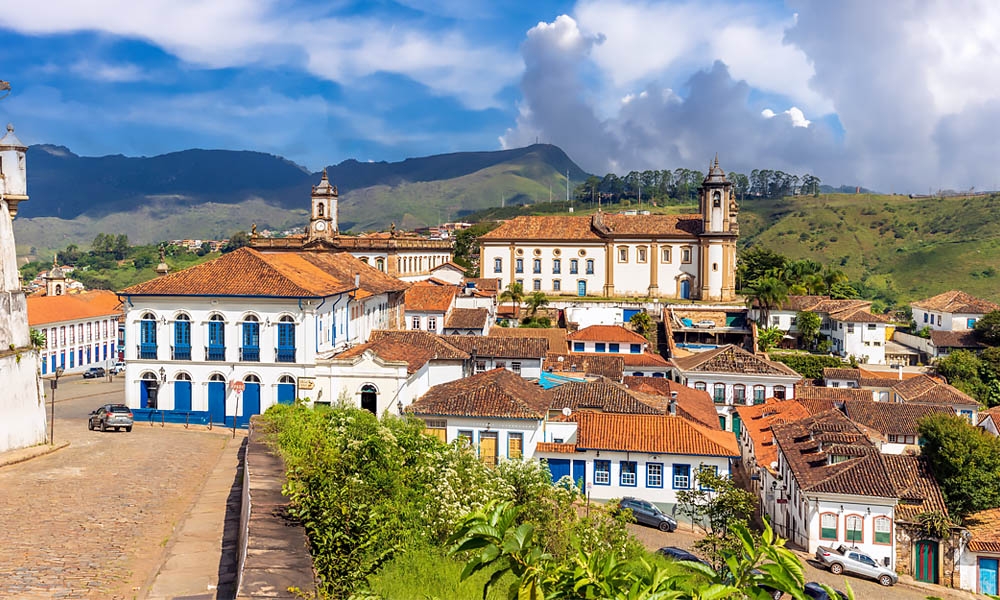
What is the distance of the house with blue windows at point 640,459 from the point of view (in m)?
Result: 25.7

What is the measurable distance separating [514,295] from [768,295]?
18.3m

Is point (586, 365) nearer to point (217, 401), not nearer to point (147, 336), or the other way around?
point (217, 401)

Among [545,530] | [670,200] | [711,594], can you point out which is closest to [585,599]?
[711,594]

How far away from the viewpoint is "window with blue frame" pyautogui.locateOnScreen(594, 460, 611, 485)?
26359 mm

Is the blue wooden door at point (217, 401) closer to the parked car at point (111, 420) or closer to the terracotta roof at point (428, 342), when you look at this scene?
the parked car at point (111, 420)

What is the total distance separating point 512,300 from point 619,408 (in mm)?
34843

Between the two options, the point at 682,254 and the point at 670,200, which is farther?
the point at 670,200

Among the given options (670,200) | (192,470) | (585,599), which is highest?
(670,200)

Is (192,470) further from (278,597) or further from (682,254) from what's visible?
(682,254)

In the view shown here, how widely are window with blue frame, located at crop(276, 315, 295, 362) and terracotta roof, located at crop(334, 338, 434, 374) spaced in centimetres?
152

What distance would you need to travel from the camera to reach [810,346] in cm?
5859

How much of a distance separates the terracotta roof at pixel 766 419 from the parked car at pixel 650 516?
8862mm

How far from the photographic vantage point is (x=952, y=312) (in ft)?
202

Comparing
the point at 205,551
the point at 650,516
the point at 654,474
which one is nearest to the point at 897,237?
the point at 654,474
